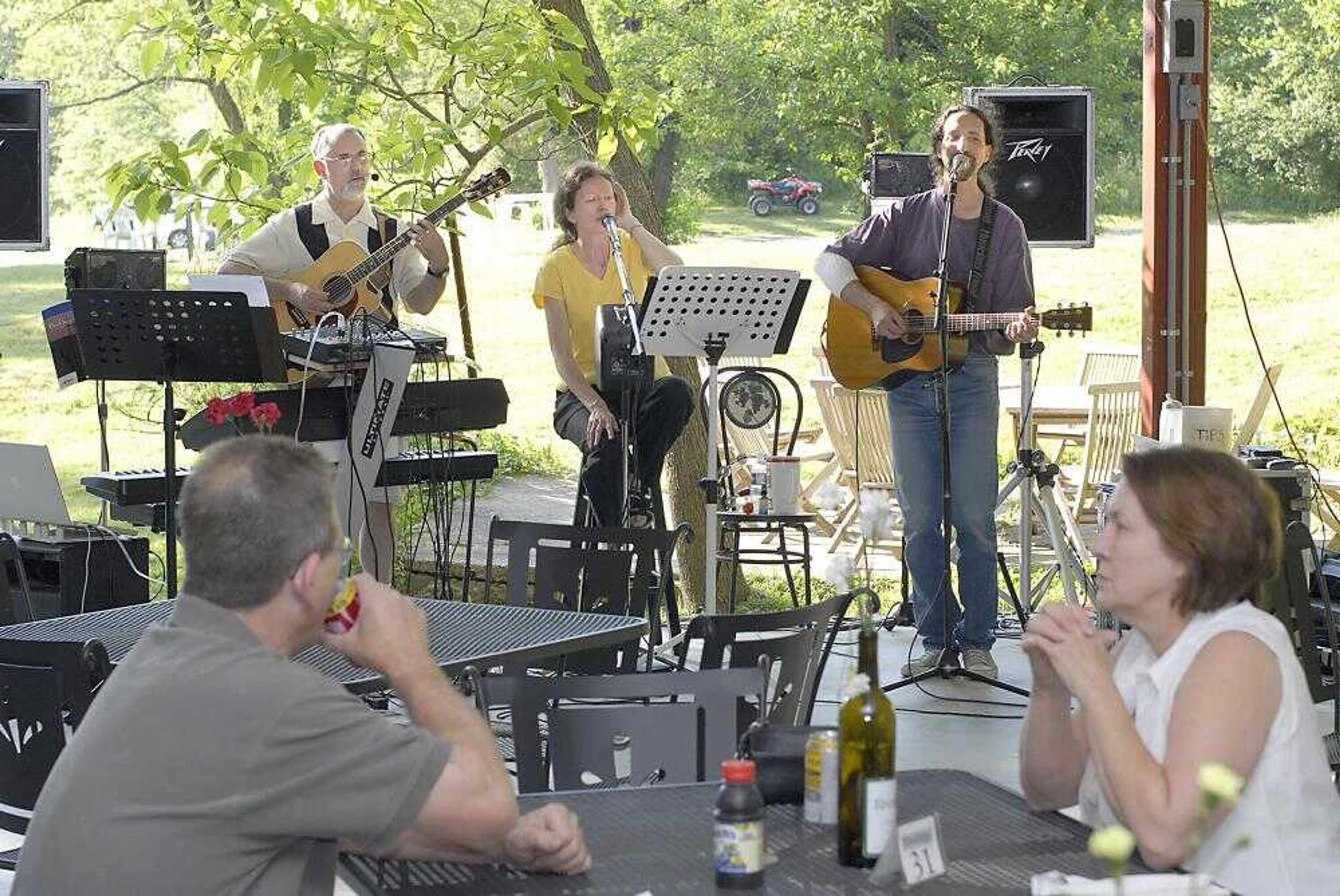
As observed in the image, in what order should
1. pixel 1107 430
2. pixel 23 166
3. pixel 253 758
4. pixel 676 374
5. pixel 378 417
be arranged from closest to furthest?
pixel 253 758 → pixel 378 417 → pixel 23 166 → pixel 676 374 → pixel 1107 430

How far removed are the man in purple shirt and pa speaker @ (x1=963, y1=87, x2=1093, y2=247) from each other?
4.39 ft

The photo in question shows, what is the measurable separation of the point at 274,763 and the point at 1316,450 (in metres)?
9.93

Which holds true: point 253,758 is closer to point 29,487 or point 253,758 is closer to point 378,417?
point 378,417

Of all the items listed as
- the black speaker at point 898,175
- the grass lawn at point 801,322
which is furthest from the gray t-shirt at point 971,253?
the grass lawn at point 801,322

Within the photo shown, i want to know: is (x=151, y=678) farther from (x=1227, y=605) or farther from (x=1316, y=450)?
(x=1316, y=450)

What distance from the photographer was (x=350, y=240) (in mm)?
6391

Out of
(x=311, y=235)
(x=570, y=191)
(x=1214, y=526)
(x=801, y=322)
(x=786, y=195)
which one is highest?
(x=786, y=195)

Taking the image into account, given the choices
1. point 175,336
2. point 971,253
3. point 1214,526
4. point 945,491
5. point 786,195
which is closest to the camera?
point 1214,526

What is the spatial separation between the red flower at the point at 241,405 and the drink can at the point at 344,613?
276 centimetres

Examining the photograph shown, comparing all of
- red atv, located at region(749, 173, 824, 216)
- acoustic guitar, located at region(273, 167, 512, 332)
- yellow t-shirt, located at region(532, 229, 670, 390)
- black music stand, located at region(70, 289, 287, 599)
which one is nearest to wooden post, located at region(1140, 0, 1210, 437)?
yellow t-shirt, located at region(532, 229, 670, 390)

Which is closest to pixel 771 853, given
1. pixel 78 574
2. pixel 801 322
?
pixel 78 574

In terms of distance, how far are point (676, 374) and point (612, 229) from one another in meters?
1.55

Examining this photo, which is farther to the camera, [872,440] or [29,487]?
[872,440]

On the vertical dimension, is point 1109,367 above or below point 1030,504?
above
